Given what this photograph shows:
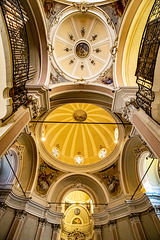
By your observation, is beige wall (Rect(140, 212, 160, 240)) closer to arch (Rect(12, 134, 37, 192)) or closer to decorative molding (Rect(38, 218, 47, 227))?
decorative molding (Rect(38, 218, 47, 227))

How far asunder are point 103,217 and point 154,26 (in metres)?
11.8

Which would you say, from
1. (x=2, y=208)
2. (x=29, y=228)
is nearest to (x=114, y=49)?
(x=2, y=208)

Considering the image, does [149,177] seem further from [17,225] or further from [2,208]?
[2,208]

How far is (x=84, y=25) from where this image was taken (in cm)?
919

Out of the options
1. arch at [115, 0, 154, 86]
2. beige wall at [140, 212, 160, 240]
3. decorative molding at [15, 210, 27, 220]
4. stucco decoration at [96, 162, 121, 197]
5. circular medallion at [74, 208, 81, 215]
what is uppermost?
circular medallion at [74, 208, 81, 215]

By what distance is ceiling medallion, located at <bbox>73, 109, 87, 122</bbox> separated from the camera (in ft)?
47.3

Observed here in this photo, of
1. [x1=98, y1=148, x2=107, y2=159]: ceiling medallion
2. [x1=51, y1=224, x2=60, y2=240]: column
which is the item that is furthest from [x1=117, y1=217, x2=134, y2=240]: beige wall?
[x1=98, y1=148, x2=107, y2=159]: ceiling medallion

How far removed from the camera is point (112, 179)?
11.5 m

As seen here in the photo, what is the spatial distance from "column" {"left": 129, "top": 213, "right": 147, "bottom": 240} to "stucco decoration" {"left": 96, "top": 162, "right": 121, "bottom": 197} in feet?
6.57

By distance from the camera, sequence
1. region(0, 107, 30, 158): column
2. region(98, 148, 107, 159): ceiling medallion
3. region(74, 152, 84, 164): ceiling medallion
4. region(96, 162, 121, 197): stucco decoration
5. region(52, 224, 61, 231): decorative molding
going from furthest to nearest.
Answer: region(74, 152, 84, 164): ceiling medallion
region(98, 148, 107, 159): ceiling medallion
region(96, 162, 121, 197): stucco decoration
region(52, 224, 61, 231): decorative molding
region(0, 107, 30, 158): column

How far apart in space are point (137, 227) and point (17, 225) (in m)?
7.09

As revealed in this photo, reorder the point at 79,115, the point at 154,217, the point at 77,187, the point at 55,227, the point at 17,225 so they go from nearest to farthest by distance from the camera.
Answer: the point at 154,217, the point at 17,225, the point at 55,227, the point at 77,187, the point at 79,115

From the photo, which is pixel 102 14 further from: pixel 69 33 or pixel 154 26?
pixel 154 26

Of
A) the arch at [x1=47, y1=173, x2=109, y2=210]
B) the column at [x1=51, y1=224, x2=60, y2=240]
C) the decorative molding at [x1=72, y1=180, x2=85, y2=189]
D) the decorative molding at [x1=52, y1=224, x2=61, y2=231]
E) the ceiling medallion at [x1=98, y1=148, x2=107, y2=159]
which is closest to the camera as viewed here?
Answer: the column at [x1=51, y1=224, x2=60, y2=240]
